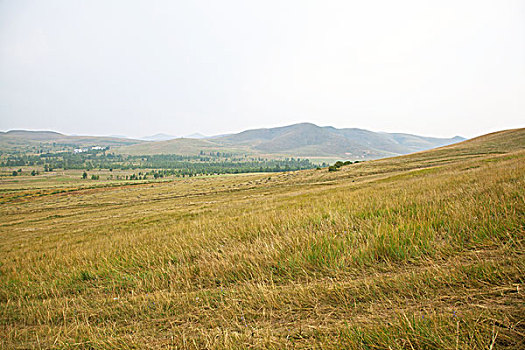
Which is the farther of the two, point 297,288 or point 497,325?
point 297,288

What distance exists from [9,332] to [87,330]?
1.38 m

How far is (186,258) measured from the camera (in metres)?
5.26

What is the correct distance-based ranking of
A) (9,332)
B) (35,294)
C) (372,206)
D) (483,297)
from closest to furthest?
(483,297) < (9,332) < (35,294) < (372,206)

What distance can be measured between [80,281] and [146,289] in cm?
213

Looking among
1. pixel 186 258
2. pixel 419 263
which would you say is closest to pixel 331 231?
pixel 419 263

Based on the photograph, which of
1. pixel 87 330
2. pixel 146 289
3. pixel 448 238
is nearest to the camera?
pixel 87 330

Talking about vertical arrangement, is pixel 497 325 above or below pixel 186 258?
above

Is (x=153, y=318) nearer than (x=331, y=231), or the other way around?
(x=153, y=318)

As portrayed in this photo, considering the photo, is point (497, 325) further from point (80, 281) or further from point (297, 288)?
point (80, 281)

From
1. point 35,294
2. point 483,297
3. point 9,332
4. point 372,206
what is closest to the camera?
point 483,297

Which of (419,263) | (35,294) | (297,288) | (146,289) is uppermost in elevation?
(419,263)

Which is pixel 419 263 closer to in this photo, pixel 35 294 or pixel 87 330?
pixel 87 330

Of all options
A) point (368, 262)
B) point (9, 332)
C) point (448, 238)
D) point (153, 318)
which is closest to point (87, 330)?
point (153, 318)

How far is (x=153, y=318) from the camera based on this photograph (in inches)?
128
